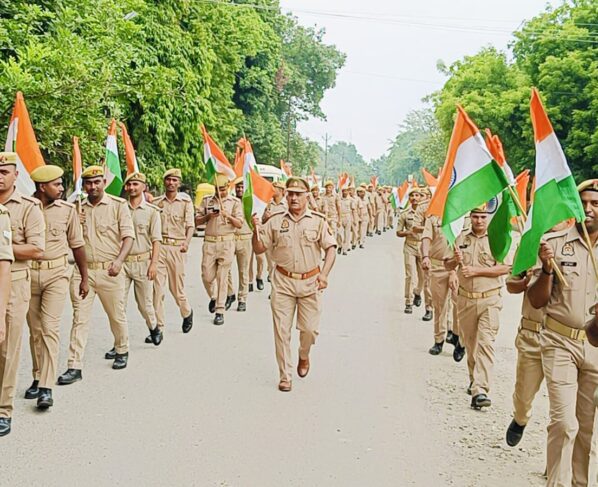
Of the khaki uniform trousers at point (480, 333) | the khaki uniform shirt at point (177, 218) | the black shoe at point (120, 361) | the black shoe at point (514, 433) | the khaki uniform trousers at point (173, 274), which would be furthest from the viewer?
the khaki uniform shirt at point (177, 218)

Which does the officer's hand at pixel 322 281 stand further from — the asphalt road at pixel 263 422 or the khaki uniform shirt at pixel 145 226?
the khaki uniform shirt at pixel 145 226

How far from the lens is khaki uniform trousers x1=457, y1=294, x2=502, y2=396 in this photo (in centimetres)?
659

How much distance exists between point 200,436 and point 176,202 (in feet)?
15.9

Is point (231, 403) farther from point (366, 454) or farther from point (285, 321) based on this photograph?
point (366, 454)

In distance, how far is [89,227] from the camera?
7.42 meters

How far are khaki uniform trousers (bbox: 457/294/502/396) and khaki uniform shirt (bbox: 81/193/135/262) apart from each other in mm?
3328

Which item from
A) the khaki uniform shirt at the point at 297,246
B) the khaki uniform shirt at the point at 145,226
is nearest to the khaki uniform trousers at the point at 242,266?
the khaki uniform shirt at the point at 145,226

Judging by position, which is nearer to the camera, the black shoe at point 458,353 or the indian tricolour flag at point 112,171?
the black shoe at point 458,353

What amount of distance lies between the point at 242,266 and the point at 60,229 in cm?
565

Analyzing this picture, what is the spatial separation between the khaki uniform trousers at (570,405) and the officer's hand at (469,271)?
2.05 metres

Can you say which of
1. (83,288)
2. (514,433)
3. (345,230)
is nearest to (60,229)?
(83,288)

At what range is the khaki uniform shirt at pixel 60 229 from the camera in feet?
20.9

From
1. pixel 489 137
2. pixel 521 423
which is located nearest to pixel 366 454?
pixel 521 423

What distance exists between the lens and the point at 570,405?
170 inches
